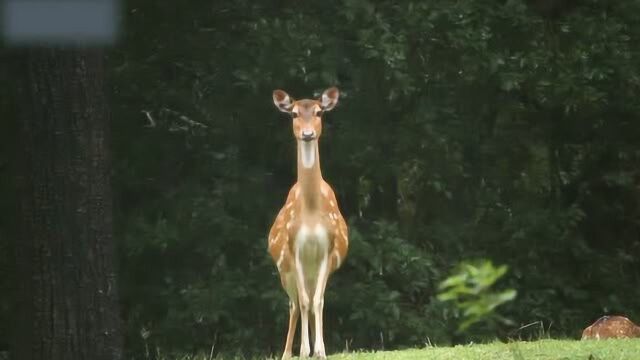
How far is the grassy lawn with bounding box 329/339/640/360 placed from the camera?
24.5 feet

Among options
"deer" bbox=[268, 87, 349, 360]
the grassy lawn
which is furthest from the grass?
"deer" bbox=[268, 87, 349, 360]

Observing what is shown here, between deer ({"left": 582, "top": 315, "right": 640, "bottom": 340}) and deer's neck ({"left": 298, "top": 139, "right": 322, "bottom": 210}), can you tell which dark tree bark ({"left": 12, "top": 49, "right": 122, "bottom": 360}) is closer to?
deer's neck ({"left": 298, "top": 139, "right": 322, "bottom": 210})

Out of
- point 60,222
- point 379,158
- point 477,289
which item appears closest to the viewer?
point 477,289

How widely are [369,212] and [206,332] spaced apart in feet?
6.17

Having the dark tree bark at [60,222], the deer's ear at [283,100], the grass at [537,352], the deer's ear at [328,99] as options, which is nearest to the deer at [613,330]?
the grass at [537,352]

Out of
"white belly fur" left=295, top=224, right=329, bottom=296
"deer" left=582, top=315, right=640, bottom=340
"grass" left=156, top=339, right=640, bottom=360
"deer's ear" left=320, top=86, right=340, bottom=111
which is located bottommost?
"deer" left=582, top=315, right=640, bottom=340

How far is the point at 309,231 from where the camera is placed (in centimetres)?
791

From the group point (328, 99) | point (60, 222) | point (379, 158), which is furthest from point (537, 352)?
point (379, 158)

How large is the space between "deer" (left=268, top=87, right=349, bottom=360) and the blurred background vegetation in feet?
13.3

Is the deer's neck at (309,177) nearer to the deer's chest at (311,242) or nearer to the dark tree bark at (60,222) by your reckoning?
the deer's chest at (311,242)

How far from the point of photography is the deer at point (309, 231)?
792 centimetres

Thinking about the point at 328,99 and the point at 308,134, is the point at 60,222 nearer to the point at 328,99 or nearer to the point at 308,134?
the point at 308,134

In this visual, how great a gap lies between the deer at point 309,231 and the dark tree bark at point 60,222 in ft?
7.64

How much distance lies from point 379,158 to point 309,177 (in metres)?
5.10
